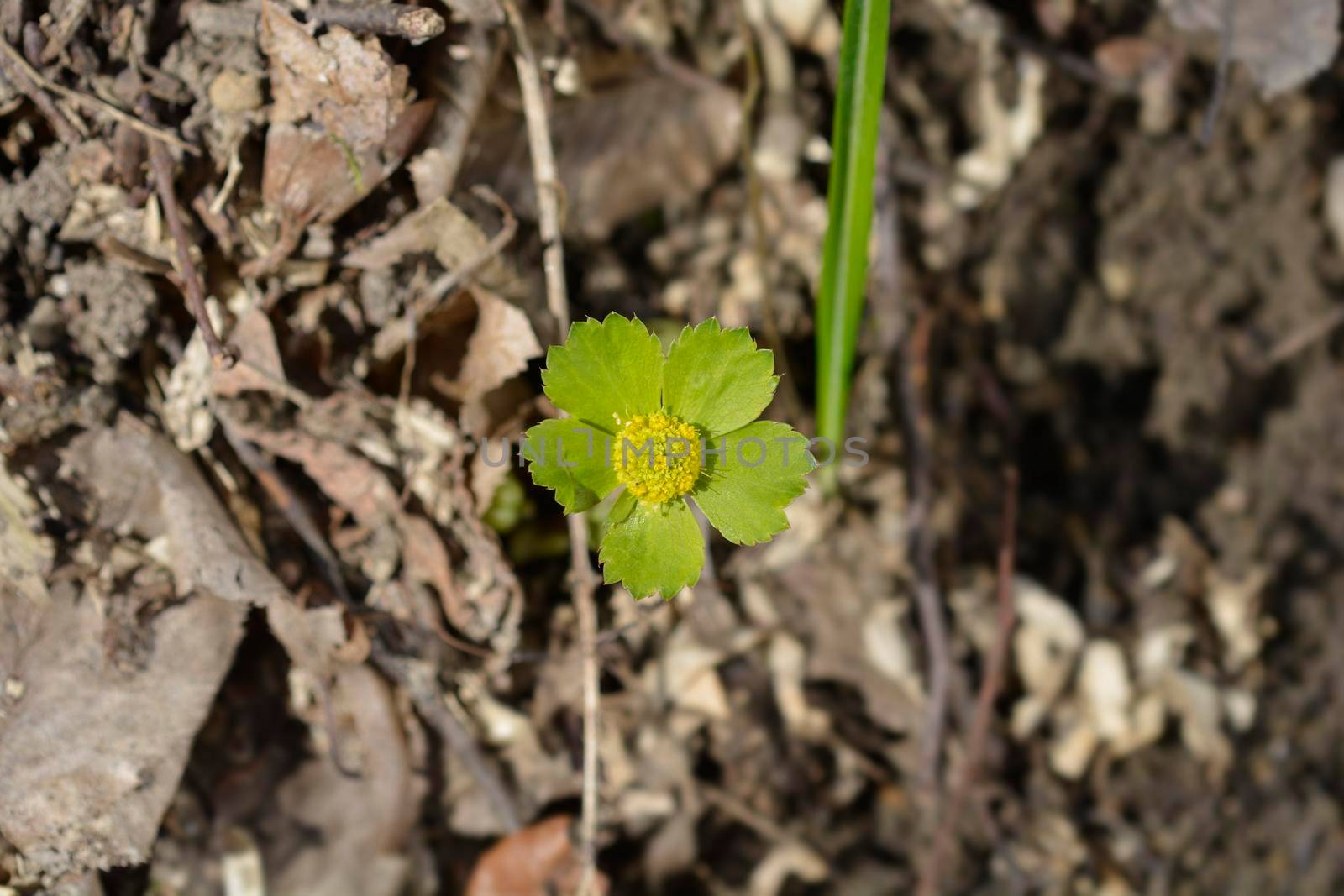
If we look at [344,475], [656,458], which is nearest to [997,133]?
[656,458]

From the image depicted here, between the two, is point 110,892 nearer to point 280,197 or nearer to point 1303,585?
point 280,197

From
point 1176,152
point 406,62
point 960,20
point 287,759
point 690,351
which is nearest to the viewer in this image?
point 690,351

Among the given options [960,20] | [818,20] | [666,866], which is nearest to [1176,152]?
[960,20]

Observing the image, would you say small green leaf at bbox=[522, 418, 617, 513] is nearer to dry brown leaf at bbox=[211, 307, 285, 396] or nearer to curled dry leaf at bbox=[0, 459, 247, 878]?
dry brown leaf at bbox=[211, 307, 285, 396]

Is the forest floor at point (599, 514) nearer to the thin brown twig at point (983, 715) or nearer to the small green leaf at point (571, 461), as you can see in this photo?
the thin brown twig at point (983, 715)

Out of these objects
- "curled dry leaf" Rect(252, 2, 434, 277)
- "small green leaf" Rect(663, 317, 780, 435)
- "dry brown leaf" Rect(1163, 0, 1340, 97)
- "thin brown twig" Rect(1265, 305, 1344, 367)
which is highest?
"dry brown leaf" Rect(1163, 0, 1340, 97)

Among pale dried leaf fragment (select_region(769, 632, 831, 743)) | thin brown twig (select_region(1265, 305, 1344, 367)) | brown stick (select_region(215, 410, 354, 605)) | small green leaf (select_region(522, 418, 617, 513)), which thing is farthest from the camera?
thin brown twig (select_region(1265, 305, 1344, 367))

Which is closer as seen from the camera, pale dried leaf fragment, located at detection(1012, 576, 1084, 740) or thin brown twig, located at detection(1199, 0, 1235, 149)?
thin brown twig, located at detection(1199, 0, 1235, 149)

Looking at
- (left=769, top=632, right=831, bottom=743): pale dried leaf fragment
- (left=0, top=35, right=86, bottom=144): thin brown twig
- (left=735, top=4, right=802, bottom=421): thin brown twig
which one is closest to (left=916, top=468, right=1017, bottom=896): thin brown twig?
(left=769, top=632, right=831, bottom=743): pale dried leaf fragment
